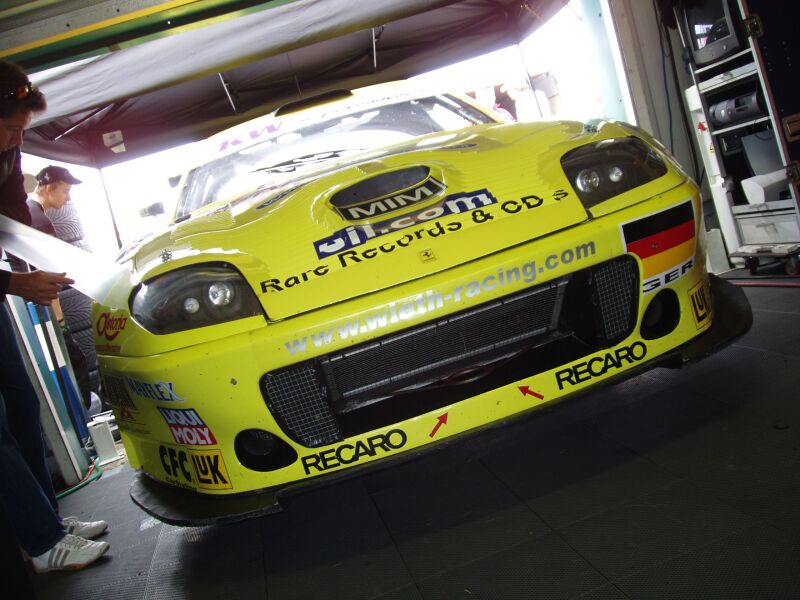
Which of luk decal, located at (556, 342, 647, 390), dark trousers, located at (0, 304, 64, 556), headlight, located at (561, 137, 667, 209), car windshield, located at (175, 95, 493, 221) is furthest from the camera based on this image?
car windshield, located at (175, 95, 493, 221)

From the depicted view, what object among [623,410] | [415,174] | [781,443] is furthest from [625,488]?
[415,174]

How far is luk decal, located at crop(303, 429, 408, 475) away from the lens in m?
1.61

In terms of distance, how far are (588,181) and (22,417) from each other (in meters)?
2.01

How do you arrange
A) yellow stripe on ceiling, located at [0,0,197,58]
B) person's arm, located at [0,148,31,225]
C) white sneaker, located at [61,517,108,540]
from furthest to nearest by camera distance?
yellow stripe on ceiling, located at [0,0,197,58]
white sneaker, located at [61,517,108,540]
person's arm, located at [0,148,31,225]

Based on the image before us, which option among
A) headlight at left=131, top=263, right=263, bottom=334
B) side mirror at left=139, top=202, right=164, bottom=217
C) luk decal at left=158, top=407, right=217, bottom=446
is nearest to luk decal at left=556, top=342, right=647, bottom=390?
headlight at left=131, top=263, right=263, bottom=334

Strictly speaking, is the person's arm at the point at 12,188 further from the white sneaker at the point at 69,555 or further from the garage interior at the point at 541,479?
the white sneaker at the point at 69,555

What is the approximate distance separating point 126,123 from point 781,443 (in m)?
5.88

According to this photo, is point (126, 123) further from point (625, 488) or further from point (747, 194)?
point (625, 488)

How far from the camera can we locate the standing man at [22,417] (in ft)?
6.72

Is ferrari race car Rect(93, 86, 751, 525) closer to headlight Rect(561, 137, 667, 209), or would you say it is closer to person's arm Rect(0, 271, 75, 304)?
headlight Rect(561, 137, 667, 209)

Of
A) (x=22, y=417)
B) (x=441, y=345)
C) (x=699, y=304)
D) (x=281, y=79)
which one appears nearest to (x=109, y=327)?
(x=22, y=417)

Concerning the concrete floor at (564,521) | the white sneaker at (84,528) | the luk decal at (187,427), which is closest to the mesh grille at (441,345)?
the concrete floor at (564,521)

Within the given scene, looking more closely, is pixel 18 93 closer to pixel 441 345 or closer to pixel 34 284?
pixel 34 284

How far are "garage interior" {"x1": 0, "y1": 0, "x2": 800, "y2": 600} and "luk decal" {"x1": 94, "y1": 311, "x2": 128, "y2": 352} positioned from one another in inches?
28.3
